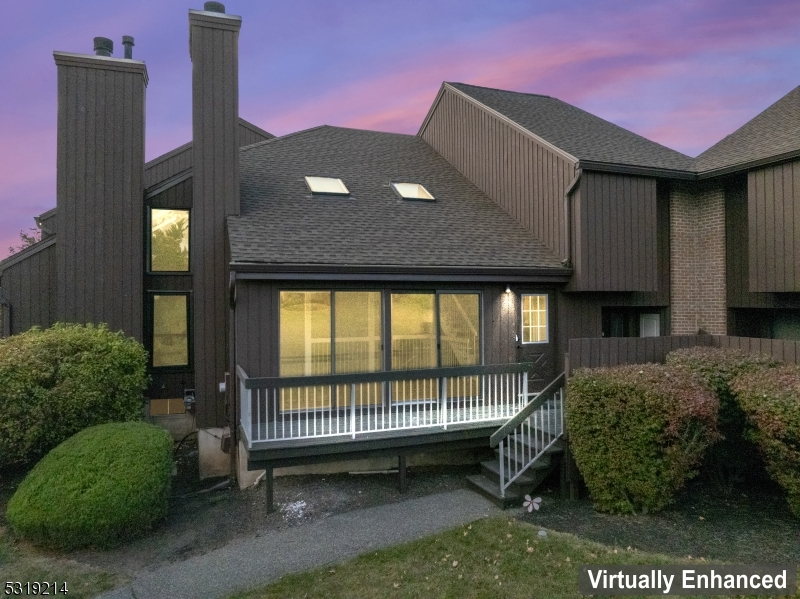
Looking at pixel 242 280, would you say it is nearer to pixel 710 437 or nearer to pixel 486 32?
pixel 710 437

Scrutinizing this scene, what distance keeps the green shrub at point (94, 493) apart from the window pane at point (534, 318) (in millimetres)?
6483

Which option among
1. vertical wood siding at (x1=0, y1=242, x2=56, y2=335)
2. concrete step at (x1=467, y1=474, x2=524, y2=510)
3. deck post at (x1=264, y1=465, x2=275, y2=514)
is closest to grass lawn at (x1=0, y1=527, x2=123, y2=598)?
deck post at (x1=264, y1=465, x2=275, y2=514)

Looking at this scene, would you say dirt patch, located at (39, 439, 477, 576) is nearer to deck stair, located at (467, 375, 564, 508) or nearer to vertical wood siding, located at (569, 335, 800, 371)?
deck stair, located at (467, 375, 564, 508)

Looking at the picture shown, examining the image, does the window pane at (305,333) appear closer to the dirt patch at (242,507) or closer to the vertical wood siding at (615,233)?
the dirt patch at (242,507)

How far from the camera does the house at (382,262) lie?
7465mm

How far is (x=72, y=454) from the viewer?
570 centimetres

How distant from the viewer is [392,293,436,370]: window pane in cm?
814

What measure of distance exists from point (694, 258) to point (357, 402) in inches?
323

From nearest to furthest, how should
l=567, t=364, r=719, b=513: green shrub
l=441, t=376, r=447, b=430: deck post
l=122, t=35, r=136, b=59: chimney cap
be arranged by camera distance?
1. l=567, t=364, r=719, b=513: green shrub
2. l=441, t=376, r=447, b=430: deck post
3. l=122, t=35, r=136, b=59: chimney cap

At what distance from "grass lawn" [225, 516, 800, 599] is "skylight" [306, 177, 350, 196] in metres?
Answer: 7.35

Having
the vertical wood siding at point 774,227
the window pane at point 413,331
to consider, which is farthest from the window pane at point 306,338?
the vertical wood siding at point 774,227

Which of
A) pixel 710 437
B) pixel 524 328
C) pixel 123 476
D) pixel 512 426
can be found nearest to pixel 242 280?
pixel 123 476

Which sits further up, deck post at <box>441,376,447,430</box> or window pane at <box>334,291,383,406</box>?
window pane at <box>334,291,383,406</box>

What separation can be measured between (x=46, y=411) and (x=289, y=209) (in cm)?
516
